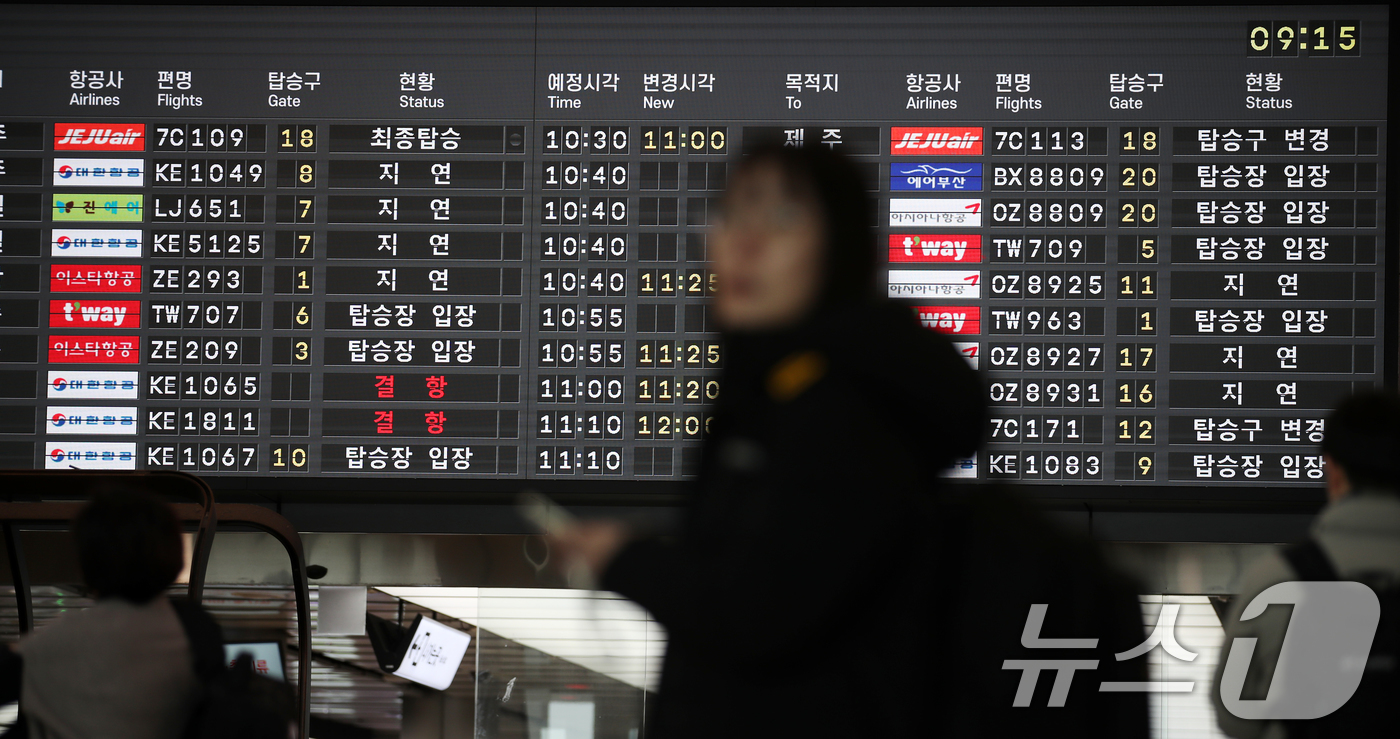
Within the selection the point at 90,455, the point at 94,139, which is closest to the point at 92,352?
the point at 90,455

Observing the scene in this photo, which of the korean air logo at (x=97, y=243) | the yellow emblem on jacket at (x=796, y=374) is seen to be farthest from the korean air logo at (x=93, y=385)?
the yellow emblem on jacket at (x=796, y=374)

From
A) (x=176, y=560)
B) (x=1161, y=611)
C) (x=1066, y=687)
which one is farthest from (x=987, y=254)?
(x=1066, y=687)

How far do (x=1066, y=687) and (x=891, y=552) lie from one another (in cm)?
22

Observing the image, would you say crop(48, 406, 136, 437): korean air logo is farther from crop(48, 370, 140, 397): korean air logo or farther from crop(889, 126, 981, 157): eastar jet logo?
crop(889, 126, 981, 157): eastar jet logo

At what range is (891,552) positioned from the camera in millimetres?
986

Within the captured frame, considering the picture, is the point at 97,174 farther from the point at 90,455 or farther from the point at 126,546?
the point at 126,546

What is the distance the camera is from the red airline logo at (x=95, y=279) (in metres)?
3.87

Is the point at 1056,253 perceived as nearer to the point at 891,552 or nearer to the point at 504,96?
the point at 504,96

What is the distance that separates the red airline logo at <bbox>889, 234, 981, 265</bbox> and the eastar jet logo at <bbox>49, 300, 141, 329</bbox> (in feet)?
7.94

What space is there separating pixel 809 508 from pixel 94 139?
3.70m

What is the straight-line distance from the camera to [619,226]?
12.7ft

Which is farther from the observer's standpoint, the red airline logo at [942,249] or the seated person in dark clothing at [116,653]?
the red airline logo at [942,249]

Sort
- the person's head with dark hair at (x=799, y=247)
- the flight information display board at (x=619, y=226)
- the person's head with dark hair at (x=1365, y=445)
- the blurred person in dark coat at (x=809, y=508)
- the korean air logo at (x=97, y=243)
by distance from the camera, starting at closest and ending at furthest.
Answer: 1. the blurred person in dark coat at (x=809, y=508)
2. the person's head with dark hair at (x=799, y=247)
3. the person's head with dark hair at (x=1365, y=445)
4. the flight information display board at (x=619, y=226)
5. the korean air logo at (x=97, y=243)

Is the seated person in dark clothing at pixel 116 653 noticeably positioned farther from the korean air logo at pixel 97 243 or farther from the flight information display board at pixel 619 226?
the korean air logo at pixel 97 243
